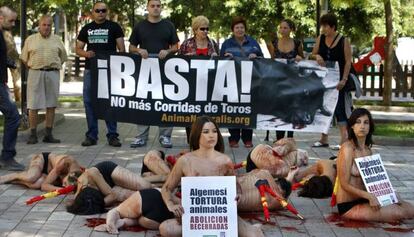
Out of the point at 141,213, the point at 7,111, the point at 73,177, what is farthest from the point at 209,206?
the point at 7,111

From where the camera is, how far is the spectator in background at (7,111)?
9.84 metres

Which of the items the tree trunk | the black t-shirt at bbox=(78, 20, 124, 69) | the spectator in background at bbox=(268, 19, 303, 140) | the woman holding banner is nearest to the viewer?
the woman holding banner

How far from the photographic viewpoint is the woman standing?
1138 cm

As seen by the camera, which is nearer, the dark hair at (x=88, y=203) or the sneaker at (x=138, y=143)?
the dark hair at (x=88, y=203)

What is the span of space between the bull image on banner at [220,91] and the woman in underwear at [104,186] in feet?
11.7

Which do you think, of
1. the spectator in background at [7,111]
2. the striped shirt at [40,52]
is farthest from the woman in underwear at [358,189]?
the striped shirt at [40,52]

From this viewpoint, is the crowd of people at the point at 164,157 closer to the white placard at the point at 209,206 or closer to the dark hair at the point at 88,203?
the dark hair at the point at 88,203

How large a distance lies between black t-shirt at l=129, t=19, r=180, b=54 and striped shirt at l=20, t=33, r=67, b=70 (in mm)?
1262

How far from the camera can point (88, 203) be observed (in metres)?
7.58

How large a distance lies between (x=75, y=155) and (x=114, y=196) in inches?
138

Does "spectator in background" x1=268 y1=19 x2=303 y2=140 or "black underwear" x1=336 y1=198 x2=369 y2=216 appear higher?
"spectator in background" x1=268 y1=19 x2=303 y2=140

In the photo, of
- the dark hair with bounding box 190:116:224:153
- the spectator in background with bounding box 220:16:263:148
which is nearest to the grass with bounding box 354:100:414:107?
the spectator in background with bounding box 220:16:263:148

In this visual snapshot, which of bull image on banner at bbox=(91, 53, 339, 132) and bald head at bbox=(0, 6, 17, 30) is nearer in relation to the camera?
bald head at bbox=(0, 6, 17, 30)

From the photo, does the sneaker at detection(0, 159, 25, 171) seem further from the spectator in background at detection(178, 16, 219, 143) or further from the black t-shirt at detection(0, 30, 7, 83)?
the spectator in background at detection(178, 16, 219, 143)
